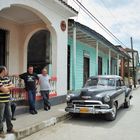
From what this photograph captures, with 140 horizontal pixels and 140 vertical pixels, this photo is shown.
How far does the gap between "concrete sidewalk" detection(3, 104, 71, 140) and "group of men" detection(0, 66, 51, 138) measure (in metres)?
0.25

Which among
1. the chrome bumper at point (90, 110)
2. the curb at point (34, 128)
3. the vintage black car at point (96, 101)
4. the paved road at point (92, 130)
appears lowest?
the paved road at point (92, 130)

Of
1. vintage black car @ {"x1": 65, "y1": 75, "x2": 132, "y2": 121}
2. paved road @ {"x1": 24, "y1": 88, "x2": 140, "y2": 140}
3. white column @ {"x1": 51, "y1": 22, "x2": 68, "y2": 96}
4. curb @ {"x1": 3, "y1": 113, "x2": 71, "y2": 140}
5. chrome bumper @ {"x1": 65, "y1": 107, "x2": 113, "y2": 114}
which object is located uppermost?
white column @ {"x1": 51, "y1": 22, "x2": 68, "y2": 96}

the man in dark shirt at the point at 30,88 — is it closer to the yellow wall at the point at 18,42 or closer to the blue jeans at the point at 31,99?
the blue jeans at the point at 31,99

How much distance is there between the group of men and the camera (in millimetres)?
6918

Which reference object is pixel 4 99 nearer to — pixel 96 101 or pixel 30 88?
pixel 30 88

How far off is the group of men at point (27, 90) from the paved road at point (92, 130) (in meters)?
0.93

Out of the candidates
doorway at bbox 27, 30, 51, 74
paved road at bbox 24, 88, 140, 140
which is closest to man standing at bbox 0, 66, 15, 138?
paved road at bbox 24, 88, 140, 140

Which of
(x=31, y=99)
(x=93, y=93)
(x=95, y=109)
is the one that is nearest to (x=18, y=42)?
(x=31, y=99)

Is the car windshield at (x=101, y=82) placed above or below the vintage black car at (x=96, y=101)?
above

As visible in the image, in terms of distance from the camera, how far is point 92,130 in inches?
337

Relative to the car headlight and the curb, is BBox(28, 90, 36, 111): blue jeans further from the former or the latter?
the car headlight

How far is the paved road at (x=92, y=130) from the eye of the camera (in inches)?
303

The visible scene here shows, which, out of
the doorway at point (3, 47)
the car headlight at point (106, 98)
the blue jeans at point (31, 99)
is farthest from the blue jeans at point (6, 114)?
the doorway at point (3, 47)

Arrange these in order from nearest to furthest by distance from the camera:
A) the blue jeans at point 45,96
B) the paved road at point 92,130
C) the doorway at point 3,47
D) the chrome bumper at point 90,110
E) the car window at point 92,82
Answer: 1. the paved road at point 92,130
2. the chrome bumper at point 90,110
3. the blue jeans at point 45,96
4. the car window at point 92,82
5. the doorway at point 3,47
